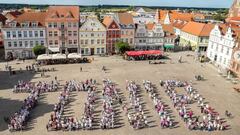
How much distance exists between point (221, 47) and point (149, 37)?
1775cm

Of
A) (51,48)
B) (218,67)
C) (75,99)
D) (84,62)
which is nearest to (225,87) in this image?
(218,67)

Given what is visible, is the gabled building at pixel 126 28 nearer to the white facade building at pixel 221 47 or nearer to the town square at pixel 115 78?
the town square at pixel 115 78

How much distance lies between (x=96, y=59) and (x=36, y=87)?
21143 millimetres

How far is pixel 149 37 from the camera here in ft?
212

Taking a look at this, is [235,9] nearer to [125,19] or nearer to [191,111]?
[125,19]

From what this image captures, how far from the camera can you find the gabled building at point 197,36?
2623 inches

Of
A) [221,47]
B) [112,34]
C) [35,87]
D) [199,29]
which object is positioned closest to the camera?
[35,87]

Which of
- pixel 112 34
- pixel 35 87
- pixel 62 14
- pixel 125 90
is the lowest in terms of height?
pixel 125 90

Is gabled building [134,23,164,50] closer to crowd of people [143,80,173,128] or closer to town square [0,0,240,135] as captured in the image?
town square [0,0,240,135]

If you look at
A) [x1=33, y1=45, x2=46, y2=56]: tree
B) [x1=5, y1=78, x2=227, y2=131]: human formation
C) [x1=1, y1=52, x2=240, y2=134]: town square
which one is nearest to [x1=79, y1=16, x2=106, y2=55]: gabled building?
[x1=1, y1=52, x2=240, y2=134]: town square

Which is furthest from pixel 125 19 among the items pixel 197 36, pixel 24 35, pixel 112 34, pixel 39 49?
pixel 24 35

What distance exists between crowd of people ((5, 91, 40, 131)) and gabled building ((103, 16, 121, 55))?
31117mm

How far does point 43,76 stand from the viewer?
43.6 m

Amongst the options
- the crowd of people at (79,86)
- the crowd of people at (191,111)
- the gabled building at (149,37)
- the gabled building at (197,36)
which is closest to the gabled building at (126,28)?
the gabled building at (149,37)
